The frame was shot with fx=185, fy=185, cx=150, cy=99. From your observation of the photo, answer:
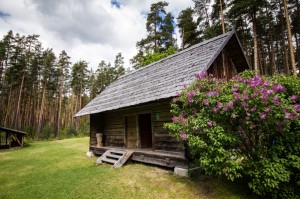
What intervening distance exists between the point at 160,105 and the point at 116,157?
3553 mm

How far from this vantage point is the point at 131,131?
10.6 metres

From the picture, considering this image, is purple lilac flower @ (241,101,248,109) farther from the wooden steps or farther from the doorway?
the doorway

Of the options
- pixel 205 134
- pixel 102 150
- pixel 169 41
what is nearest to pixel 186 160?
pixel 205 134

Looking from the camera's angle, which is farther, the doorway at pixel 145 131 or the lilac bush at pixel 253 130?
the doorway at pixel 145 131

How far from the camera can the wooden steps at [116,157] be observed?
858 cm

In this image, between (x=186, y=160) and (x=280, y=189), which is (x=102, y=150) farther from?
(x=280, y=189)

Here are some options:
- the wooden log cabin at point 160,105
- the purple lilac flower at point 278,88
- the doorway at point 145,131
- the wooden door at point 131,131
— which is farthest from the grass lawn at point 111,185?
the doorway at point 145,131

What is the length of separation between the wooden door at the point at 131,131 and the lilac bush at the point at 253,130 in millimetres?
5475

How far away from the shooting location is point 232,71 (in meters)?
10.7

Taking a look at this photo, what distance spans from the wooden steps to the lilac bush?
435 centimetres

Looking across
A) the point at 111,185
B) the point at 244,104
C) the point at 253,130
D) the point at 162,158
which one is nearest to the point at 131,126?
A: the point at 162,158

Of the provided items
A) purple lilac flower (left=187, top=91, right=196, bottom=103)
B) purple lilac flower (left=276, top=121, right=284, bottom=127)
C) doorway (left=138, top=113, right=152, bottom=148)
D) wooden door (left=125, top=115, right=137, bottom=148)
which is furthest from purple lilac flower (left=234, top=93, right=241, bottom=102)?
doorway (left=138, top=113, right=152, bottom=148)

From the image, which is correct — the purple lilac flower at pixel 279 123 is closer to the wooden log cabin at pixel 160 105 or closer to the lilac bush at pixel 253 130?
the lilac bush at pixel 253 130

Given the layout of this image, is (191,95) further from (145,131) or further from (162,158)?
(145,131)
